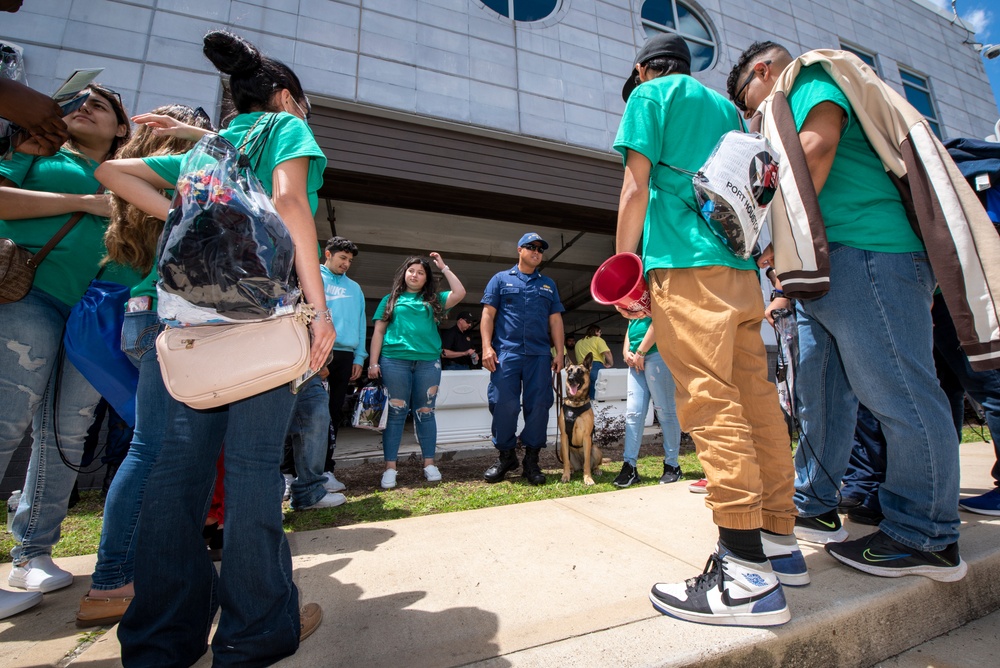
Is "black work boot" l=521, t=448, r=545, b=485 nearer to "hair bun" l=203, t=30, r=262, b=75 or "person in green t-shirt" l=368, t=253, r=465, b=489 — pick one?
"person in green t-shirt" l=368, t=253, r=465, b=489

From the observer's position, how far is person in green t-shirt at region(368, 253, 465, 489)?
11.9ft

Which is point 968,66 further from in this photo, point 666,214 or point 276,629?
point 276,629

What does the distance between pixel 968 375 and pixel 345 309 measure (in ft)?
12.7

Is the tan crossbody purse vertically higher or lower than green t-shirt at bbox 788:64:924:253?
lower

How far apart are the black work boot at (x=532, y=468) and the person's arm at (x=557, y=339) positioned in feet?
2.47

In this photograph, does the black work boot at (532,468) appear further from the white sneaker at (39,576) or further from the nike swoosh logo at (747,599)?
the white sneaker at (39,576)

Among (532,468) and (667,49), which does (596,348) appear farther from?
(667,49)

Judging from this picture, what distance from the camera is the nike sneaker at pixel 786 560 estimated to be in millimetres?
1460

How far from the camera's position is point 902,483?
1.54m

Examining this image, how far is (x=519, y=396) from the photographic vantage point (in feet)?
12.4

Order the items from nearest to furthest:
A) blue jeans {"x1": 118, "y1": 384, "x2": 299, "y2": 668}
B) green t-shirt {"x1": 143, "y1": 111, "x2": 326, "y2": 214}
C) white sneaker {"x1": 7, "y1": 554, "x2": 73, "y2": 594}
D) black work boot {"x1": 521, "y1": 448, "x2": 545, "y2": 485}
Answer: blue jeans {"x1": 118, "y1": 384, "x2": 299, "y2": 668}, green t-shirt {"x1": 143, "y1": 111, "x2": 326, "y2": 214}, white sneaker {"x1": 7, "y1": 554, "x2": 73, "y2": 594}, black work boot {"x1": 521, "y1": 448, "x2": 545, "y2": 485}

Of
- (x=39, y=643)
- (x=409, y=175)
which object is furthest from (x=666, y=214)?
(x=409, y=175)

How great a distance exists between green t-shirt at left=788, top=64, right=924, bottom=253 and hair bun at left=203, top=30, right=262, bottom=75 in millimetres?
1895

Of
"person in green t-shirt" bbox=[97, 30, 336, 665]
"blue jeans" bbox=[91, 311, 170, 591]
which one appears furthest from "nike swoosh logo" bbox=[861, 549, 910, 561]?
"blue jeans" bbox=[91, 311, 170, 591]
